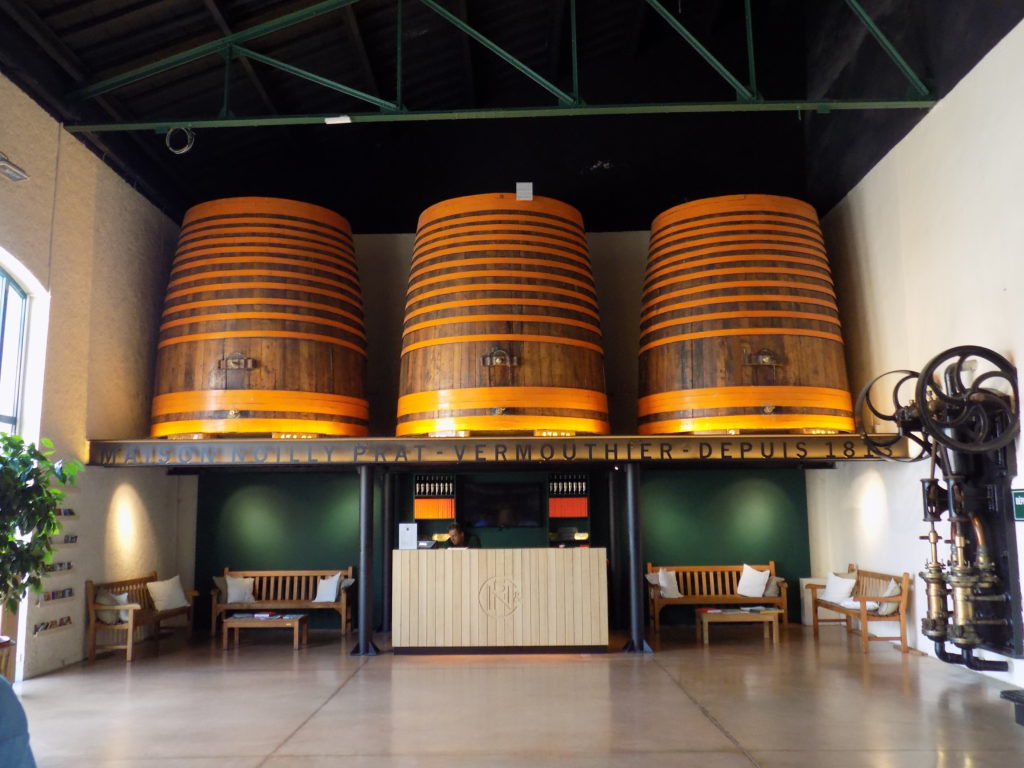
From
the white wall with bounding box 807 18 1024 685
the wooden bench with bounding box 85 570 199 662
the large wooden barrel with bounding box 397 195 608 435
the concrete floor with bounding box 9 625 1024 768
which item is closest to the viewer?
the concrete floor with bounding box 9 625 1024 768

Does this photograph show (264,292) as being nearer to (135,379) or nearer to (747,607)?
(135,379)

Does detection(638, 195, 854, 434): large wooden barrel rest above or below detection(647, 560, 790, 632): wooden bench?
above

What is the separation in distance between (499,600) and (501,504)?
2.13 meters

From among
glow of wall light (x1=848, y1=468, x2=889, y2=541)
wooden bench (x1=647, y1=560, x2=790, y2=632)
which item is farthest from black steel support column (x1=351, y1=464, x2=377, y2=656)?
glow of wall light (x1=848, y1=468, x2=889, y2=541)

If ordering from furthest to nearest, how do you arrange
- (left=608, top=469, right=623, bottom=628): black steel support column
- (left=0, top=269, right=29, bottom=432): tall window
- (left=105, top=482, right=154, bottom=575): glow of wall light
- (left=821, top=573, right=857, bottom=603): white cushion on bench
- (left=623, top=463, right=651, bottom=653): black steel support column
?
1. (left=608, top=469, right=623, bottom=628): black steel support column
2. (left=821, top=573, right=857, bottom=603): white cushion on bench
3. (left=105, top=482, right=154, bottom=575): glow of wall light
4. (left=623, top=463, right=651, bottom=653): black steel support column
5. (left=0, top=269, right=29, bottom=432): tall window

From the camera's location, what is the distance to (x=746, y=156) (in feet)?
31.9

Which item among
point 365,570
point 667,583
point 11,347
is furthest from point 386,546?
point 11,347

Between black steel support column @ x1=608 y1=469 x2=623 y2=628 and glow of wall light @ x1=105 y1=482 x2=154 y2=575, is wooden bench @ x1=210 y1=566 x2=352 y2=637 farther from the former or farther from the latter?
black steel support column @ x1=608 y1=469 x2=623 y2=628

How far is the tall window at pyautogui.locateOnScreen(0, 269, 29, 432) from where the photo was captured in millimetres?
6359

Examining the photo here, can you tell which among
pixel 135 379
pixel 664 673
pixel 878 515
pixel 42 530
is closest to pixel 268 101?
pixel 135 379

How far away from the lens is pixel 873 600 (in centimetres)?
716

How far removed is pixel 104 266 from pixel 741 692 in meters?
6.15

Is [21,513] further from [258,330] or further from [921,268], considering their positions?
[921,268]

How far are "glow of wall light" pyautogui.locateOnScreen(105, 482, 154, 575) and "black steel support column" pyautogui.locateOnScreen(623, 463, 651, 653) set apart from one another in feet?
15.0
